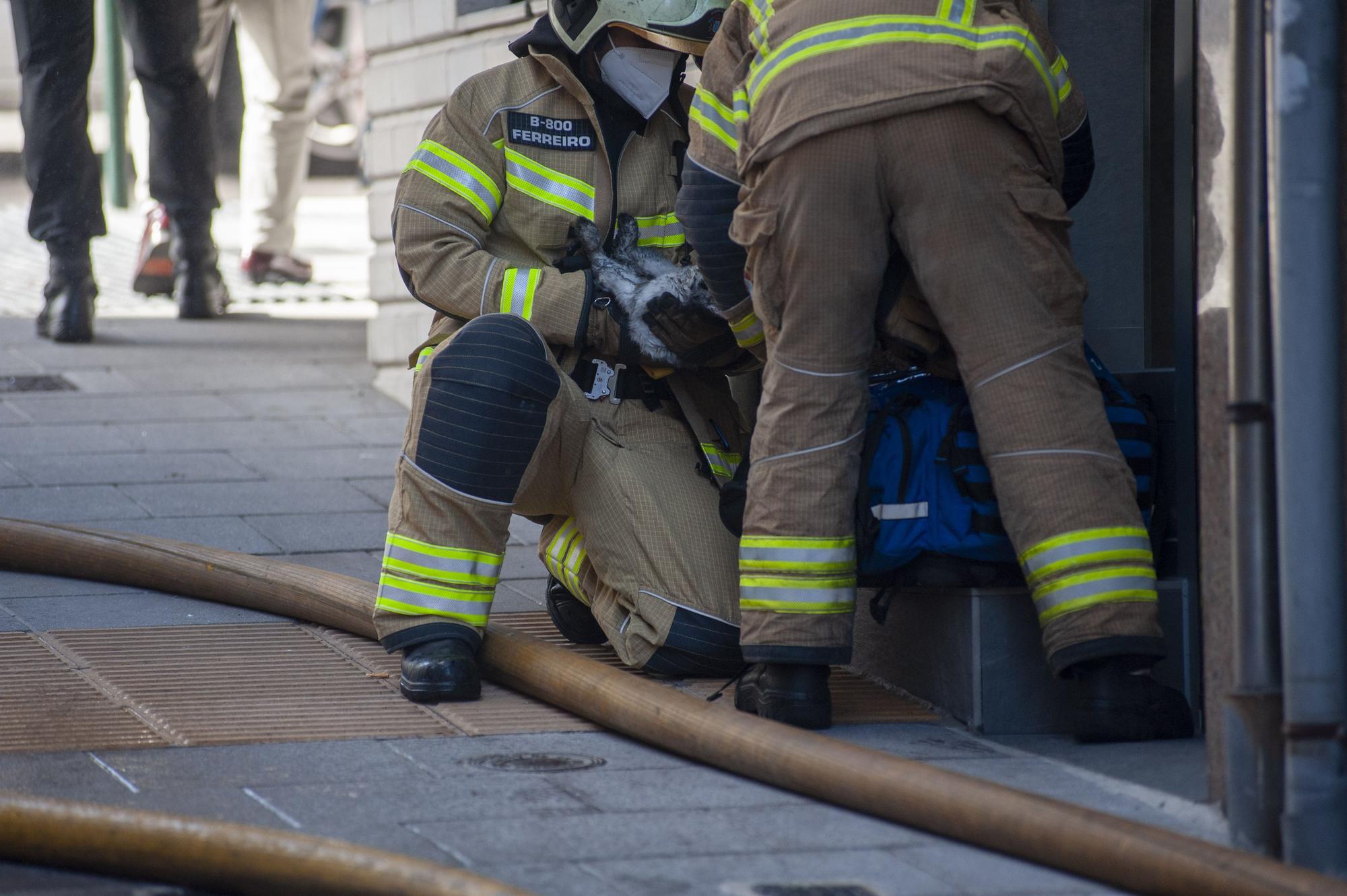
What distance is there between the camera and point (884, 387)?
12.4 ft

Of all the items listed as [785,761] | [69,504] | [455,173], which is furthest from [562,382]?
[69,504]

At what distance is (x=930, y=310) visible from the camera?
3.51m

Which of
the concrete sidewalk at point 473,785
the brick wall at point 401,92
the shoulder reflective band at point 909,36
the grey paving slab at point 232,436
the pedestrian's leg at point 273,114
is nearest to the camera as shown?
the concrete sidewalk at point 473,785

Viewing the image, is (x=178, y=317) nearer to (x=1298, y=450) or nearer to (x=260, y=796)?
(x=260, y=796)

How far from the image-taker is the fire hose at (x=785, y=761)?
2420 millimetres

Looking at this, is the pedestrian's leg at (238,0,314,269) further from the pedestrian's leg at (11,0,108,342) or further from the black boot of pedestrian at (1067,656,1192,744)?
the black boot of pedestrian at (1067,656,1192,744)

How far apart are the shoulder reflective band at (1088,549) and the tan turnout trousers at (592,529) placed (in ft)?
2.92

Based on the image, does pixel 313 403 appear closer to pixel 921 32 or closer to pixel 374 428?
pixel 374 428

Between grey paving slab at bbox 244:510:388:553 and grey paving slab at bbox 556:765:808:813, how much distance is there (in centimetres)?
214

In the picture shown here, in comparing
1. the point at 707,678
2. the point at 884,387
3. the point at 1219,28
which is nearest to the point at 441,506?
the point at 707,678

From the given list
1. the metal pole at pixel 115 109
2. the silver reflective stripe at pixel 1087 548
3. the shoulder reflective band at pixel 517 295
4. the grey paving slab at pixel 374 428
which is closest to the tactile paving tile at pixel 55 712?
the shoulder reflective band at pixel 517 295

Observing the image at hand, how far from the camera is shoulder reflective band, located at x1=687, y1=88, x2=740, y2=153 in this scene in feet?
11.8

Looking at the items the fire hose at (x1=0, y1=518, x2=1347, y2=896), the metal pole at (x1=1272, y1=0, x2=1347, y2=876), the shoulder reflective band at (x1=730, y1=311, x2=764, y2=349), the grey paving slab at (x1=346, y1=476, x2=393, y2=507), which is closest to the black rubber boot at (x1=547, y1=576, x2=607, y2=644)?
the fire hose at (x1=0, y1=518, x2=1347, y2=896)

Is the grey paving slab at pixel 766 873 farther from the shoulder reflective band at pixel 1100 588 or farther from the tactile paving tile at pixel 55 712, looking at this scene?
the tactile paving tile at pixel 55 712
